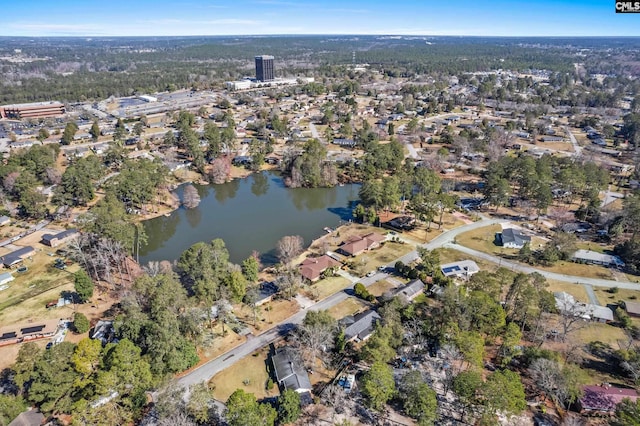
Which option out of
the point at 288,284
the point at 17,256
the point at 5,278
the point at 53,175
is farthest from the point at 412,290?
the point at 53,175

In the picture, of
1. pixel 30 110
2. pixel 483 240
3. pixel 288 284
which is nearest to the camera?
pixel 288 284

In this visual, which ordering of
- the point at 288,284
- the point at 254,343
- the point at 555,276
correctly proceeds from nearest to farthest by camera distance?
the point at 254,343 → the point at 288,284 → the point at 555,276

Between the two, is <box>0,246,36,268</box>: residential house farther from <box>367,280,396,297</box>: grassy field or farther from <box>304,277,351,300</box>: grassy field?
<box>367,280,396,297</box>: grassy field

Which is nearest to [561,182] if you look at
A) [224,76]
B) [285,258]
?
[285,258]

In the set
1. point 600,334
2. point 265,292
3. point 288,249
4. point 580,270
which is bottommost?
point 600,334

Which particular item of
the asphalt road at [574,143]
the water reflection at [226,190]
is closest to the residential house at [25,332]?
the water reflection at [226,190]

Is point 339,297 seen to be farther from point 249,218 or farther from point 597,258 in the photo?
point 597,258

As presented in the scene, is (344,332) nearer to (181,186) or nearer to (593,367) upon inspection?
(593,367)

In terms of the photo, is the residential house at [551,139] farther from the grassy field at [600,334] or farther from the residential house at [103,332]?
the residential house at [103,332]
